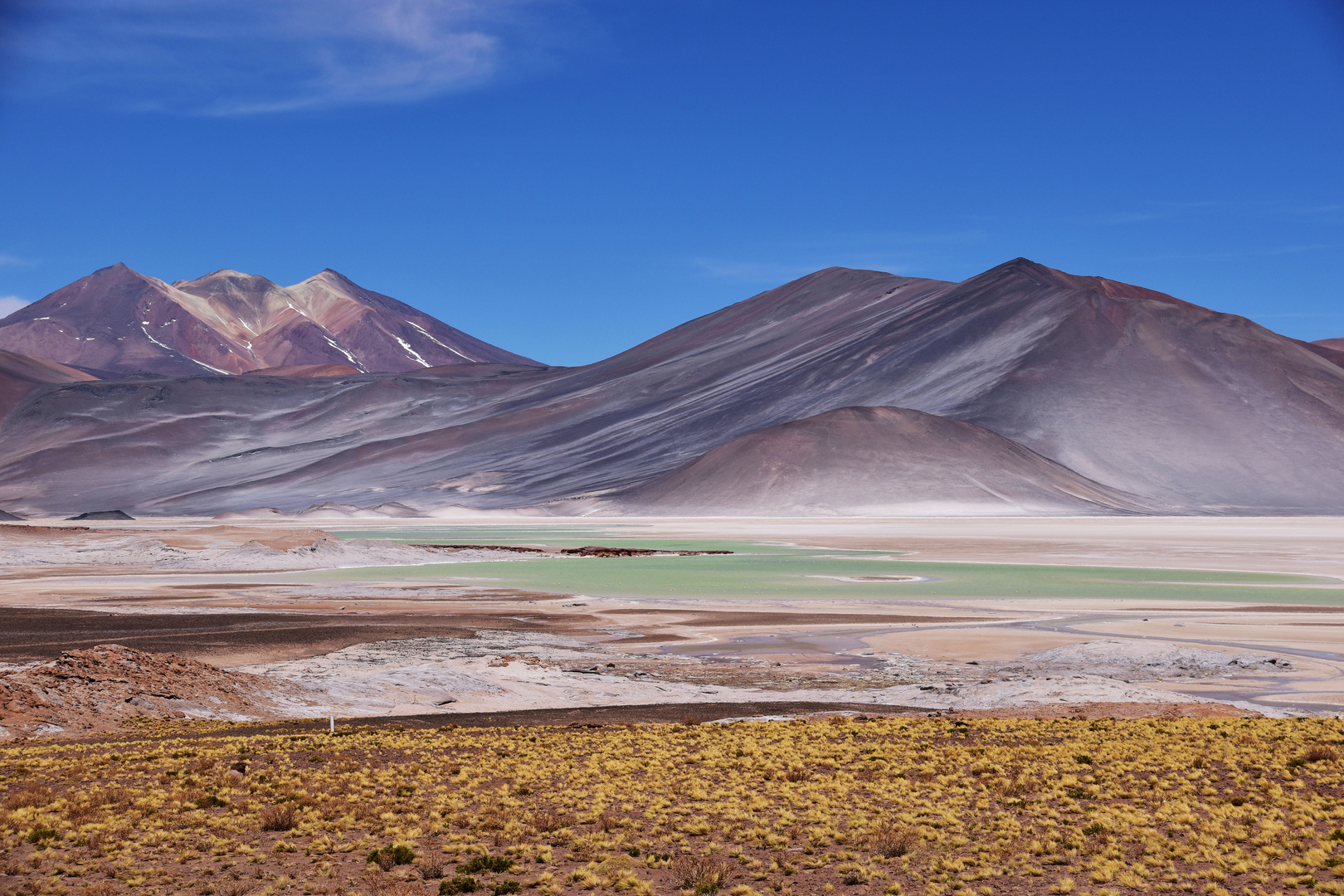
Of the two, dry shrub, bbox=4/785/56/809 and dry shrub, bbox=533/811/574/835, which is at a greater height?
dry shrub, bbox=4/785/56/809

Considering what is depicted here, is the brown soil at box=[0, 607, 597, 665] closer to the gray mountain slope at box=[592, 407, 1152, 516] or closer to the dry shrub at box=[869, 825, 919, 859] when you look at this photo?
the dry shrub at box=[869, 825, 919, 859]

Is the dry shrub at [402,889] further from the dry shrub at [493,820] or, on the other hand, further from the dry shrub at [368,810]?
the dry shrub at [368,810]

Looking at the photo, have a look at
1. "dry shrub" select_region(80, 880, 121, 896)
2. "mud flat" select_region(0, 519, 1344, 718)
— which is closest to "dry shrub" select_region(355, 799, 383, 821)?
"dry shrub" select_region(80, 880, 121, 896)

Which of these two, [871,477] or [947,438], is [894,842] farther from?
[947,438]

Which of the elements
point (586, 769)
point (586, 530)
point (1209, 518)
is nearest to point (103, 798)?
point (586, 769)

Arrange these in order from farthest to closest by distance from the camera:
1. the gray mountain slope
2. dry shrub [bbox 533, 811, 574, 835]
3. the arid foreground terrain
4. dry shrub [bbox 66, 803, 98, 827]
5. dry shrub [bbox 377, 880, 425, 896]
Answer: the gray mountain slope < dry shrub [bbox 533, 811, 574, 835] < dry shrub [bbox 66, 803, 98, 827] < the arid foreground terrain < dry shrub [bbox 377, 880, 425, 896]

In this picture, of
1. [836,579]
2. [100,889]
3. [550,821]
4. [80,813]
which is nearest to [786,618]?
[836,579]

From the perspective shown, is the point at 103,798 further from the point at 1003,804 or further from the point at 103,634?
the point at 103,634
